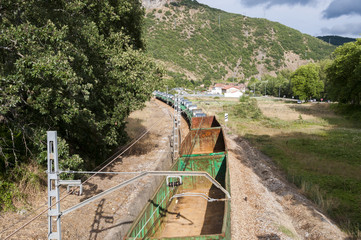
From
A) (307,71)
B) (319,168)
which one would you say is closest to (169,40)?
(307,71)

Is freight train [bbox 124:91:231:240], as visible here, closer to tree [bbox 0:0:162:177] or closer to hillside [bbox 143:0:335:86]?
tree [bbox 0:0:162:177]

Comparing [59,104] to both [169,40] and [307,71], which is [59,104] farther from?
[169,40]

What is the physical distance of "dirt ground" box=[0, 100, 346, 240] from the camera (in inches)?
330

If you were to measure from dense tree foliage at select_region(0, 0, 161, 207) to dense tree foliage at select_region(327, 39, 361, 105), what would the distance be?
3565 cm

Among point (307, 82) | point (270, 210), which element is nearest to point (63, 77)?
point (270, 210)

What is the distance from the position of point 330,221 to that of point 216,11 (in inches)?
7791

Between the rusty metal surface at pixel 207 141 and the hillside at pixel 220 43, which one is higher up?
the hillside at pixel 220 43

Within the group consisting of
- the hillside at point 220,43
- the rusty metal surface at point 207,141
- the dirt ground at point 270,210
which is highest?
the hillside at point 220,43

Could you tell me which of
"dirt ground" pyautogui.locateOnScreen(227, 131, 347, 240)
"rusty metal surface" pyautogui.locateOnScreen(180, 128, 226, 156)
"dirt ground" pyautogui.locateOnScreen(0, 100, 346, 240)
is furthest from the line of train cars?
"dirt ground" pyautogui.locateOnScreen(227, 131, 347, 240)

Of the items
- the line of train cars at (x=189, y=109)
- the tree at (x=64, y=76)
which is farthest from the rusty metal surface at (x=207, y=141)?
the line of train cars at (x=189, y=109)

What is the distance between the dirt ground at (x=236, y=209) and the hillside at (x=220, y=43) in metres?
98.4

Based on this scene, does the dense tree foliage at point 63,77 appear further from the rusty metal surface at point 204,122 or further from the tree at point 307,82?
the tree at point 307,82

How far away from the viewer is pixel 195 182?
1364cm

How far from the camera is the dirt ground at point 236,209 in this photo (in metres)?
8.39
